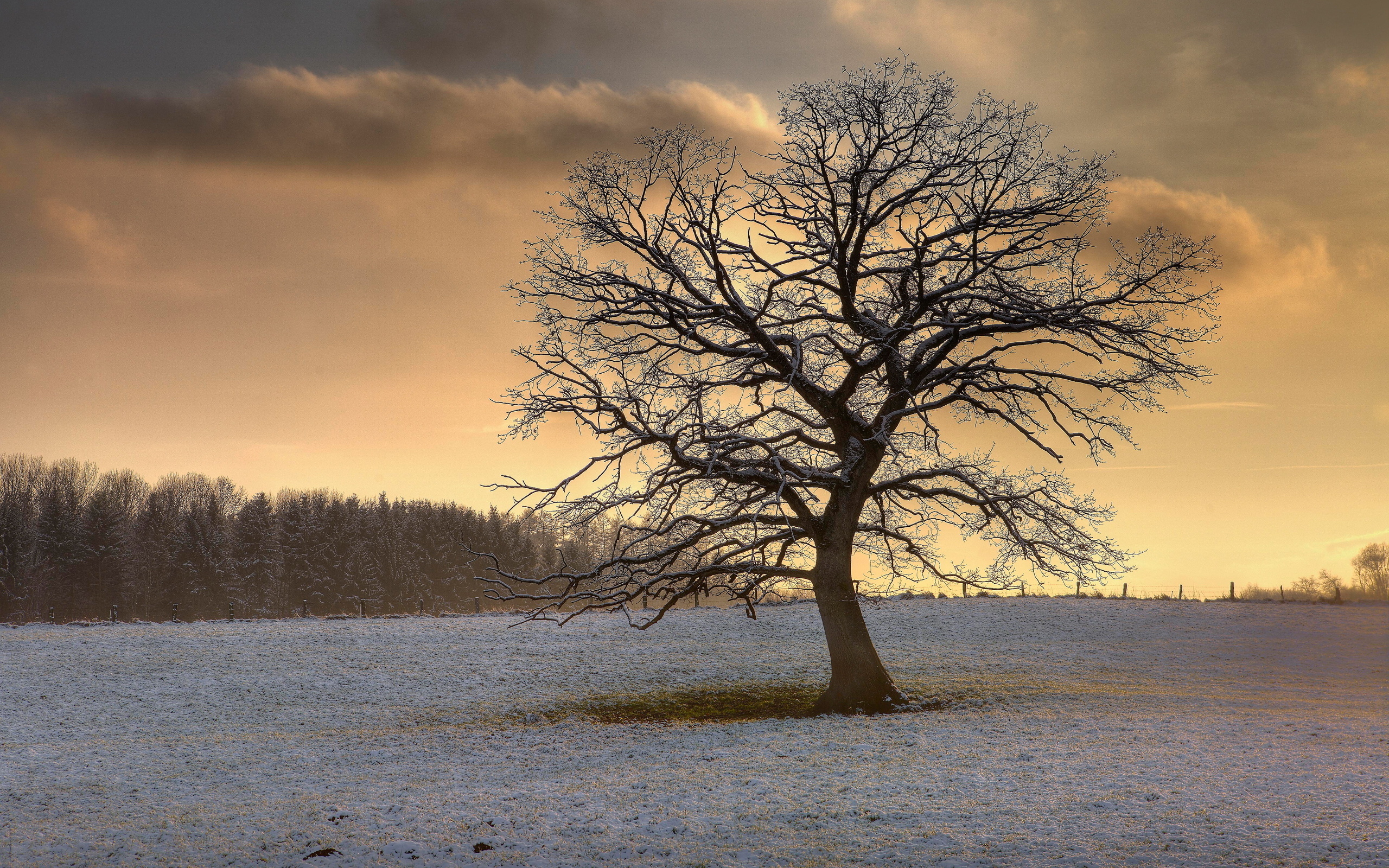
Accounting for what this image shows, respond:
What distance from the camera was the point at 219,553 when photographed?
6675 centimetres

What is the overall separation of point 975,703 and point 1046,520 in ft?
13.0

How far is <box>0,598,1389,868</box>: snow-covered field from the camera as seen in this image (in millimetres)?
8312

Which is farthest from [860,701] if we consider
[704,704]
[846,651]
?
[704,704]

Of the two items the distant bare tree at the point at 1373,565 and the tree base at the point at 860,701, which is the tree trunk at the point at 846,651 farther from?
the distant bare tree at the point at 1373,565

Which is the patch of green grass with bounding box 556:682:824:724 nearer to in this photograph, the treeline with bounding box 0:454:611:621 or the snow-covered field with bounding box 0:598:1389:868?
the snow-covered field with bounding box 0:598:1389:868

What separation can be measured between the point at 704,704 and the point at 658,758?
567 cm

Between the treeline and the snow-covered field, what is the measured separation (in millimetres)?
37413

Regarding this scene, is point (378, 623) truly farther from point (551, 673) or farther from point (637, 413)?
point (637, 413)

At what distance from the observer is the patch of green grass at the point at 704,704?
16.5 meters

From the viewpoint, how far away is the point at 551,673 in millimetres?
21984

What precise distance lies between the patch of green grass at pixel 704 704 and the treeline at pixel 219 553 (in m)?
40.6

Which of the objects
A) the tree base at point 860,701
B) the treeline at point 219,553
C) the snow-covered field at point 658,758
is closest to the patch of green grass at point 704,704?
the tree base at point 860,701

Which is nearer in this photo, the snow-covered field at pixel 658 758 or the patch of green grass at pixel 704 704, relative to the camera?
the snow-covered field at pixel 658 758

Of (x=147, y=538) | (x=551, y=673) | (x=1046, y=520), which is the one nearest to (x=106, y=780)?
(x=551, y=673)
